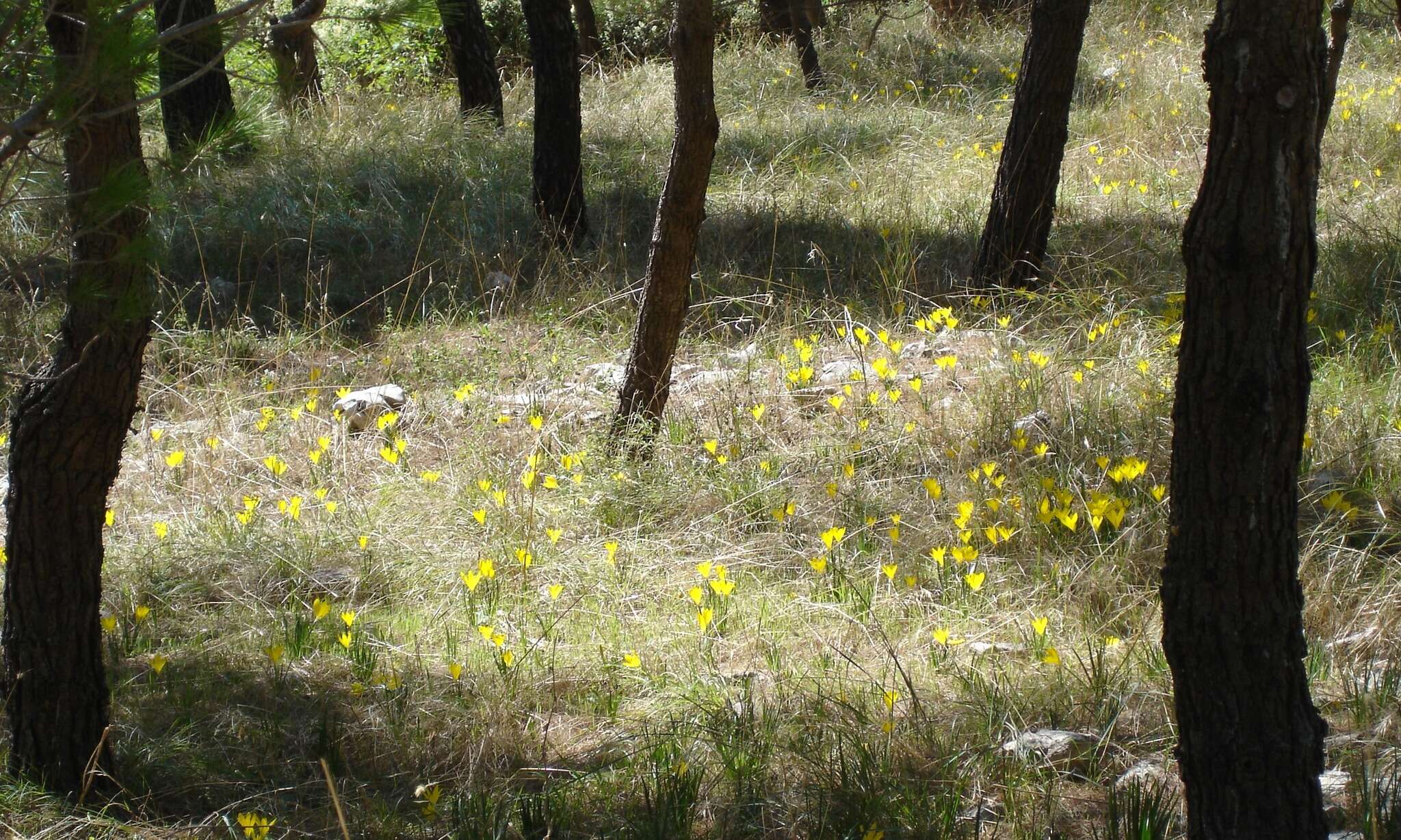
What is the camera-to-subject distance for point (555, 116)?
8117 millimetres

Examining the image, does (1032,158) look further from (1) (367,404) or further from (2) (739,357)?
(1) (367,404)

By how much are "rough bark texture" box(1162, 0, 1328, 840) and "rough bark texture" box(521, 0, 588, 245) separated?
20.4 ft

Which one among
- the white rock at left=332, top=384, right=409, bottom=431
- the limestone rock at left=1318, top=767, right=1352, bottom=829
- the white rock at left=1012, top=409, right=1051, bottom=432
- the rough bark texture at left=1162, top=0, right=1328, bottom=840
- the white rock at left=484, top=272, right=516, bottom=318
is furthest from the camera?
the white rock at left=484, top=272, right=516, bottom=318

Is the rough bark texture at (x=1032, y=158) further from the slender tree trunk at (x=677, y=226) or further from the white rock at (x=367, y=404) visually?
the white rock at (x=367, y=404)

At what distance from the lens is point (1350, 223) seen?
695cm

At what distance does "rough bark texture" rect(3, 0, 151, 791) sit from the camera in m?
2.69

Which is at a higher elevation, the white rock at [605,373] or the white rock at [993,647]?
the white rock at [605,373]

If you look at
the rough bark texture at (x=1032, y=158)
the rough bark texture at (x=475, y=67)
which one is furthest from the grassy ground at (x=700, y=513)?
the rough bark texture at (x=475, y=67)

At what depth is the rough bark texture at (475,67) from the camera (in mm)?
10141

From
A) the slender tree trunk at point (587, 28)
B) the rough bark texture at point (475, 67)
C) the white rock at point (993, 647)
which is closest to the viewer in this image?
the white rock at point (993, 647)

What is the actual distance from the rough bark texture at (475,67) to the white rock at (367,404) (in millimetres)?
4677

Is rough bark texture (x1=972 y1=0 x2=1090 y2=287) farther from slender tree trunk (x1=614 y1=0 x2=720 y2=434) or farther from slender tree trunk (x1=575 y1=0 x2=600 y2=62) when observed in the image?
slender tree trunk (x1=575 y1=0 x2=600 y2=62)

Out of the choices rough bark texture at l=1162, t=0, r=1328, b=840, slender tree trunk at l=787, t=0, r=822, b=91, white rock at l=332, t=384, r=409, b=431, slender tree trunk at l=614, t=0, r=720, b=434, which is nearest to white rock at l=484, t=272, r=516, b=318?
white rock at l=332, t=384, r=409, b=431

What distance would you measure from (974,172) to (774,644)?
226 inches
